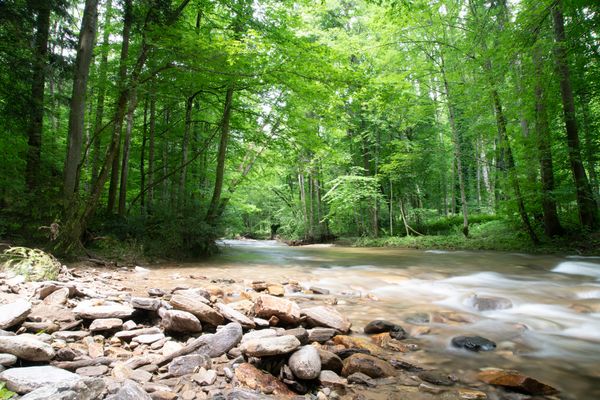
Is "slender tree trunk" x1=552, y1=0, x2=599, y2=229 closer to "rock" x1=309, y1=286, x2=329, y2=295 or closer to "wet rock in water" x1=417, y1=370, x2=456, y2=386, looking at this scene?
"rock" x1=309, y1=286, x2=329, y2=295

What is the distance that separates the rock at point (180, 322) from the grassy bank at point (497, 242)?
36.3 feet

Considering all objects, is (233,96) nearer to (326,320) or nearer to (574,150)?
(326,320)

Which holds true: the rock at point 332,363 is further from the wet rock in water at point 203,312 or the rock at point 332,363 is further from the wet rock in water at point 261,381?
the wet rock in water at point 203,312

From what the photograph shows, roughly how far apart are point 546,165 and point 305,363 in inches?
455

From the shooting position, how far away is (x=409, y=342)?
12.2 ft

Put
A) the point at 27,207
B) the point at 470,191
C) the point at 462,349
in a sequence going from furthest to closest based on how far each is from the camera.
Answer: the point at 470,191 < the point at 27,207 < the point at 462,349

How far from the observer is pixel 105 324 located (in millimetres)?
3383

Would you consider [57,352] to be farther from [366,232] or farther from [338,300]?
[366,232]

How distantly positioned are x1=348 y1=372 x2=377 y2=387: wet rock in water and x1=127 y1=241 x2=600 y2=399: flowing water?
2.39 feet

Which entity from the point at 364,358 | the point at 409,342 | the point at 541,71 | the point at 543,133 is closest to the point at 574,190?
the point at 543,133

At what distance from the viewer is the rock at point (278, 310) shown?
3904 millimetres

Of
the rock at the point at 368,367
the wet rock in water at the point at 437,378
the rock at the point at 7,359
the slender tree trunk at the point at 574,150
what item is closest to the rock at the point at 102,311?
the rock at the point at 7,359

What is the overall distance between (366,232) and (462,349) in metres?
18.5

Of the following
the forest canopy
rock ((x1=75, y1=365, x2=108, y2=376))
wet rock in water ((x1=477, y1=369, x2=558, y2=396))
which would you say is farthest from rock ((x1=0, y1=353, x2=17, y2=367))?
the forest canopy
